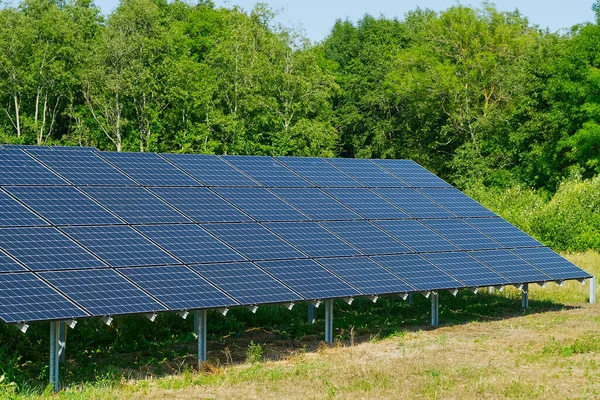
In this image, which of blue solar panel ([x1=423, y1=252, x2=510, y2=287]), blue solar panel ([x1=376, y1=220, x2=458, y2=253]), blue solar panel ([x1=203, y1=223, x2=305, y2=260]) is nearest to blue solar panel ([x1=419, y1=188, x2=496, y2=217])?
blue solar panel ([x1=376, y1=220, x2=458, y2=253])

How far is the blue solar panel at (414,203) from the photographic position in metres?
31.7

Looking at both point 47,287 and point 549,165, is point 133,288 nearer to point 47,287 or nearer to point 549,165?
point 47,287

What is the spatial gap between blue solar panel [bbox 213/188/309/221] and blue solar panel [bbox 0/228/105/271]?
644 cm

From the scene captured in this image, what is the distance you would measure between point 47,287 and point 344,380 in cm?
652

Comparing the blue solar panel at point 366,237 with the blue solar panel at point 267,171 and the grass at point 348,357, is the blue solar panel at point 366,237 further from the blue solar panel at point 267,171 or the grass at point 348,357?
the blue solar panel at point 267,171

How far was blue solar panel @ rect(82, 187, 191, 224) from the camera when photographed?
2505 cm

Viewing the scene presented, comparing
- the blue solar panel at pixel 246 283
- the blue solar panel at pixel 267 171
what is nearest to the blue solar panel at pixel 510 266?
the blue solar panel at pixel 267 171

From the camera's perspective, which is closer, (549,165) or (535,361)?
(535,361)

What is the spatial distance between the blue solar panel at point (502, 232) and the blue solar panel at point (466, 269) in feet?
9.23

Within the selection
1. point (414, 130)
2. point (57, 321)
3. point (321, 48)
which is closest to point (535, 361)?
point (57, 321)

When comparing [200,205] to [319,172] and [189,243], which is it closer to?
[189,243]

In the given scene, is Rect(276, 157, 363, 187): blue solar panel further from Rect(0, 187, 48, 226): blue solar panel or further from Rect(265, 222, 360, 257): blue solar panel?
Rect(0, 187, 48, 226): blue solar panel

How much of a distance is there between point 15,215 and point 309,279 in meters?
7.16

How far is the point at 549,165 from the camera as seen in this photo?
2857 inches
